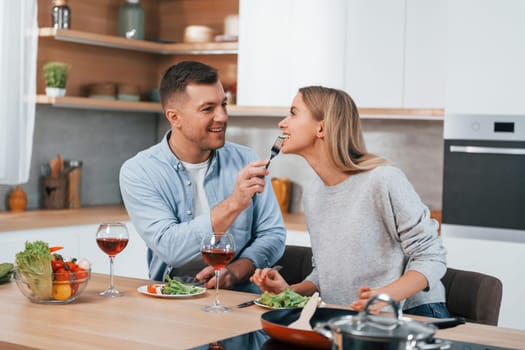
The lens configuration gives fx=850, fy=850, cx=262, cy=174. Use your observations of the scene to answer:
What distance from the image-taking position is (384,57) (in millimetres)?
4648

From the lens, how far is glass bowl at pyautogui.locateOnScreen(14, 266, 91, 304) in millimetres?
2178

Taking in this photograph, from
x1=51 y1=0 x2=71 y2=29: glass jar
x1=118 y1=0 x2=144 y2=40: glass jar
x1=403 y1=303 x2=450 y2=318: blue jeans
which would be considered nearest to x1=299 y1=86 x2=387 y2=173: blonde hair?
x1=403 y1=303 x2=450 y2=318: blue jeans

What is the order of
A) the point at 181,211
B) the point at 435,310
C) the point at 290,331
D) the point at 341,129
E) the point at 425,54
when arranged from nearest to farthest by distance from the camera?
1. the point at 290,331
2. the point at 435,310
3. the point at 341,129
4. the point at 181,211
5. the point at 425,54

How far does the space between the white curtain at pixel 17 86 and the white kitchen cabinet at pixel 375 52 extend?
1.74 metres

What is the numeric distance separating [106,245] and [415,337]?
4.18ft

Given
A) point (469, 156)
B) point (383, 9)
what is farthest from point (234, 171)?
point (383, 9)

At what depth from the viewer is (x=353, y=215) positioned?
102 inches

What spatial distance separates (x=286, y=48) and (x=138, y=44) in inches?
37.7

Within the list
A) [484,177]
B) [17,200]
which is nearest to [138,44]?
[17,200]

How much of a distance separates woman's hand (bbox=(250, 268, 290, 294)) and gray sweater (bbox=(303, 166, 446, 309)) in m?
0.32

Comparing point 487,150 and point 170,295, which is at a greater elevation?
point 487,150

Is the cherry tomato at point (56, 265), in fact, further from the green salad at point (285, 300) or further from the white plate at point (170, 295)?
the green salad at point (285, 300)

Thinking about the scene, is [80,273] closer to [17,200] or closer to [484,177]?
[484,177]

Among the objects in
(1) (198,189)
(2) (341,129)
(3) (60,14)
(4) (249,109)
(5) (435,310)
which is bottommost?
(5) (435,310)
